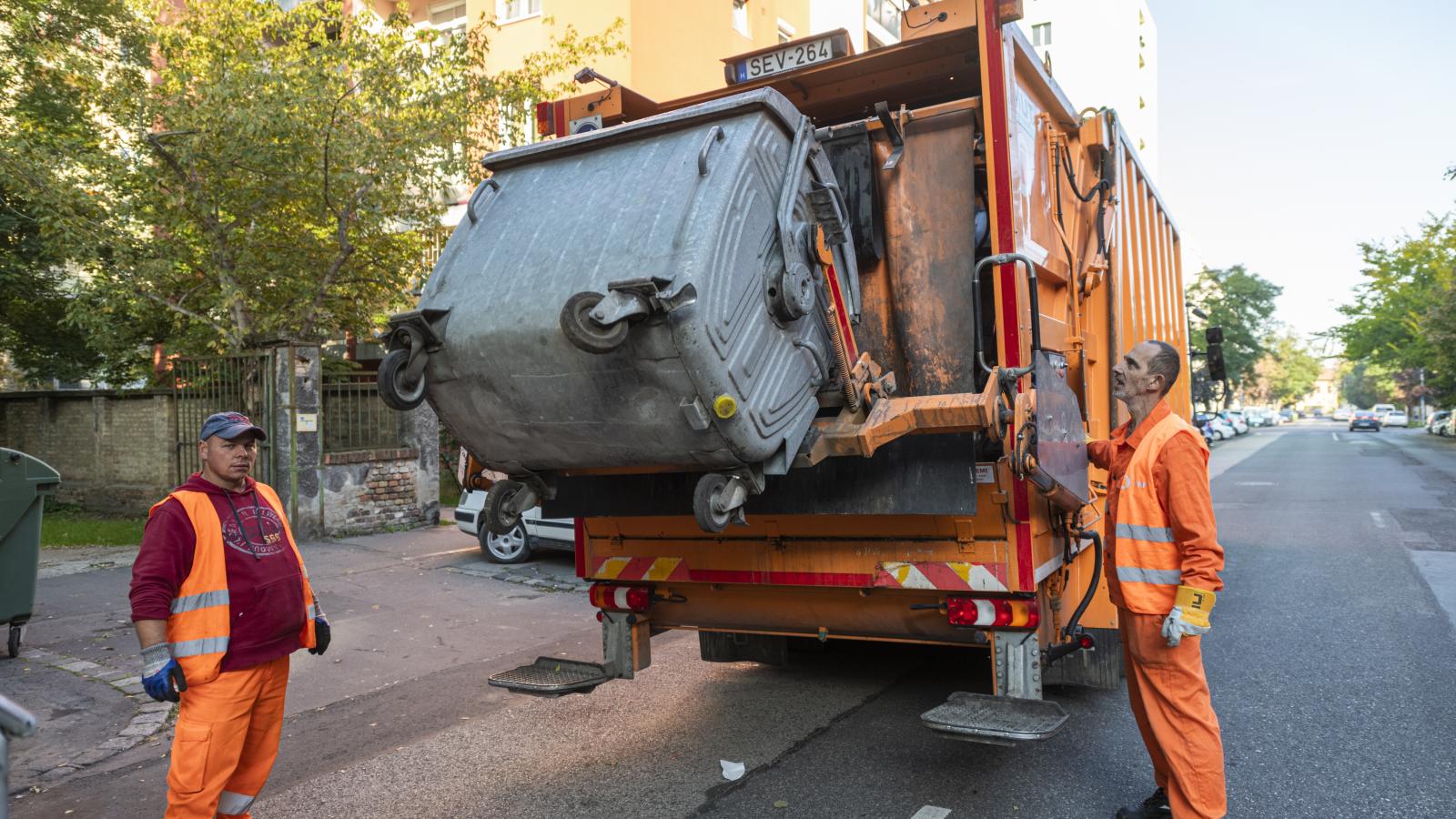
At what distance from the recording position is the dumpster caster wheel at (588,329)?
2.82m

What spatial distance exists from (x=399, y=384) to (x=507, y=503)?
672 millimetres

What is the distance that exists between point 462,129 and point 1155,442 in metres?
10.9

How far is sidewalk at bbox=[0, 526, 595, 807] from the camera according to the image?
4.88 meters

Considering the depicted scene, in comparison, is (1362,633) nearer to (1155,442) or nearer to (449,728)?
(1155,442)

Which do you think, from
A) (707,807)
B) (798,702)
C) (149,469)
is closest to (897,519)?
(707,807)

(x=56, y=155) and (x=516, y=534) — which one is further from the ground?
(x=56, y=155)

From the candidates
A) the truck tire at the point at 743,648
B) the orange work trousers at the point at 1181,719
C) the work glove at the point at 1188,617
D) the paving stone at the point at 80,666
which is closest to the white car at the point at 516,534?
the paving stone at the point at 80,666

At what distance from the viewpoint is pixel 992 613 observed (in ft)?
Answer: 12.1

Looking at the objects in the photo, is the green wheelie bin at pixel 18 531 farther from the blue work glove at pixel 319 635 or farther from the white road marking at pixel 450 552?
the white road marking at pixel 450 552

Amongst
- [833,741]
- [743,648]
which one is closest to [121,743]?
[743,648]

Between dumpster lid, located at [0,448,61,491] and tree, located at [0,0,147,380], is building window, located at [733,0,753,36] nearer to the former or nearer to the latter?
tree, located at [0,0,147,380]

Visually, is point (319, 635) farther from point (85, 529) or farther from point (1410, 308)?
point (1410, 308)

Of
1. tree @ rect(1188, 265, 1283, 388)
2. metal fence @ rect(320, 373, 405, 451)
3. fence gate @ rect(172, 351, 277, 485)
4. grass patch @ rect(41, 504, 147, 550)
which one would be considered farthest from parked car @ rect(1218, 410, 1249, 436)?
grass patch @ rect(41, 504, 147, 550)

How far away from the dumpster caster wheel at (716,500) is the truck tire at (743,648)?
1.83m
